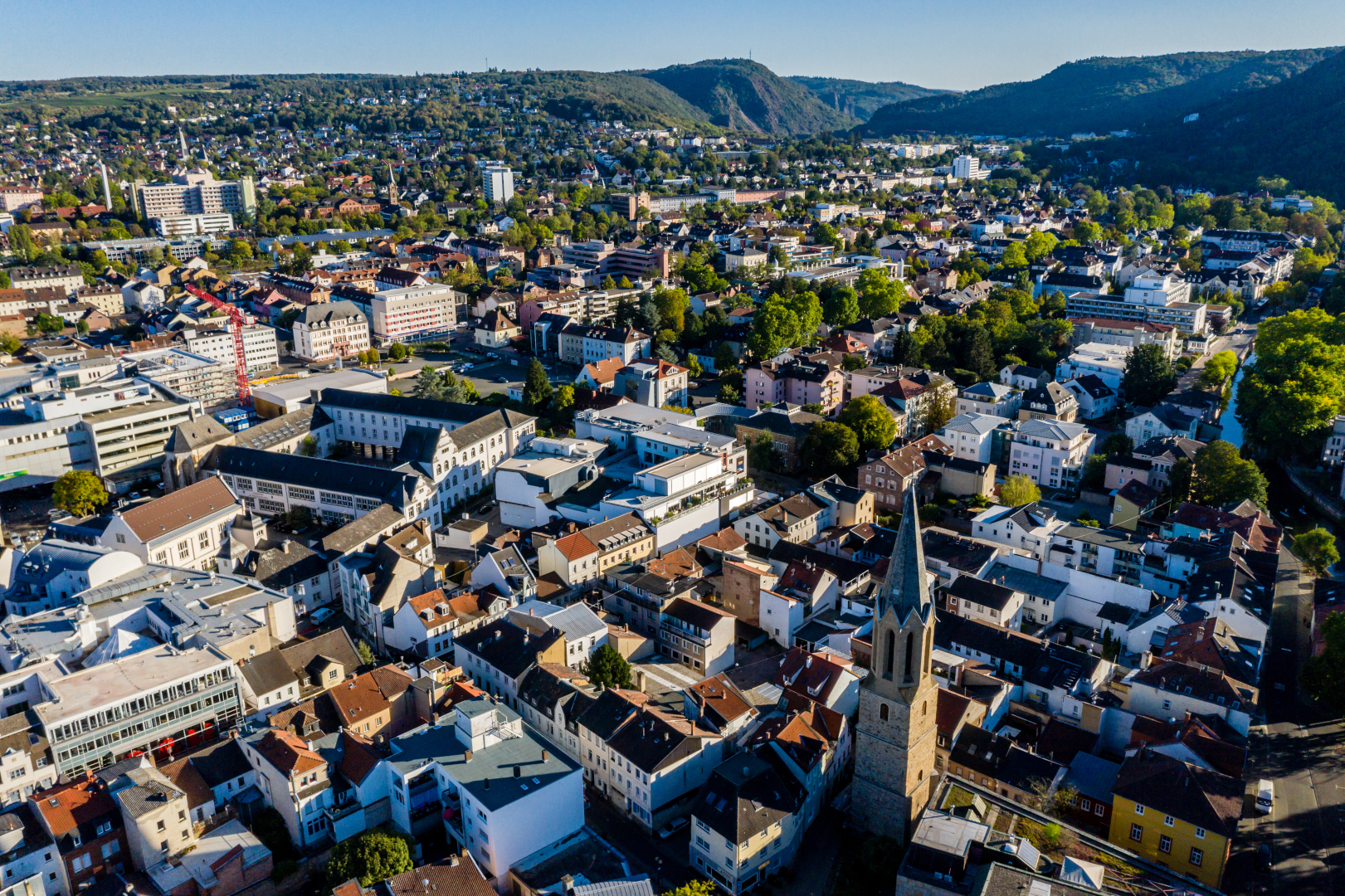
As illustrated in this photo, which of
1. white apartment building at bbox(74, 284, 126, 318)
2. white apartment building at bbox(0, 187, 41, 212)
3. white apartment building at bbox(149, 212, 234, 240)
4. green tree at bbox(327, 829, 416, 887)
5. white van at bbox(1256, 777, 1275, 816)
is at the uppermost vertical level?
Answer: white apartment building at bbox(0, 187, 41, 212)

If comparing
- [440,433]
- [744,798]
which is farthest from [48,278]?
A: [744,798]

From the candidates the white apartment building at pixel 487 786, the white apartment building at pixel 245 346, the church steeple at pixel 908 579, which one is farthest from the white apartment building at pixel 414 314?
the church steeple at pixel 908 579

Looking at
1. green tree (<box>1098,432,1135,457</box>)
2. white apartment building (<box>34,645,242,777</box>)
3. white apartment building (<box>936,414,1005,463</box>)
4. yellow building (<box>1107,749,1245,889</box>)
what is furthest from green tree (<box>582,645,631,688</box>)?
green tree (<box>1098,432,1135,457</box>)

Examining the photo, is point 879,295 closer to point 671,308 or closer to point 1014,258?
point 671,308

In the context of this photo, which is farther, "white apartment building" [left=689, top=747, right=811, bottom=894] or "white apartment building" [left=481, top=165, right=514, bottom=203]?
"white apartment building" [left=481, top=165, right=514, bottom=203]

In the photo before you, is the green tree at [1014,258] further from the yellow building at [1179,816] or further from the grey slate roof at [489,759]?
the grey slate roof at [489,759]

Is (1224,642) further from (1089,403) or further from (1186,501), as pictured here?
(1089,403)

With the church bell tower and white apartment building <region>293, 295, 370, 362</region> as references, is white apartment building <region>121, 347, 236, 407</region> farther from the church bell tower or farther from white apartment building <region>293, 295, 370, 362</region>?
the church bell tower
